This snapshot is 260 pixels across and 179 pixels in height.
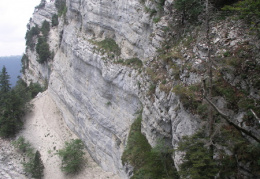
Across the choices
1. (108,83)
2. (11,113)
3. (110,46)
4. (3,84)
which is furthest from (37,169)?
(3,84)

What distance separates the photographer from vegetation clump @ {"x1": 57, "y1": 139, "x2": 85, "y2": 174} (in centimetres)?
2352

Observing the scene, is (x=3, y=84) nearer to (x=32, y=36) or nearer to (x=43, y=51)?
(x=43, y=51)

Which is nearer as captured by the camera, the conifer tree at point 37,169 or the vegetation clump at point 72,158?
the vegetation clump at point 72,158

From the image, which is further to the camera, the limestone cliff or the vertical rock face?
the vertical rock face

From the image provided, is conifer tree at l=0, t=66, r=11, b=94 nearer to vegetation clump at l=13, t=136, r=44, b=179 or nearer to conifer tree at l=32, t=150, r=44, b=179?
vegetation clump at l=13, t=136, r=44, b=179

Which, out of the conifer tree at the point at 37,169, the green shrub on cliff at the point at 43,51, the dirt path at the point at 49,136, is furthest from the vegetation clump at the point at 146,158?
the green shrub on cliff at the point at 43,51

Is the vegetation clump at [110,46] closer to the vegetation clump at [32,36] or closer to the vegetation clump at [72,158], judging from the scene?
the vegetation clump at [72,158]

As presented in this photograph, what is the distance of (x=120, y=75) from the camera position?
21594 mm

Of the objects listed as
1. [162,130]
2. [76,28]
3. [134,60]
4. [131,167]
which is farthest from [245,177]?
[76,28]

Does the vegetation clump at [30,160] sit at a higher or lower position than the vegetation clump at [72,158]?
lower

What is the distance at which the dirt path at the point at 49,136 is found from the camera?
79.4ft

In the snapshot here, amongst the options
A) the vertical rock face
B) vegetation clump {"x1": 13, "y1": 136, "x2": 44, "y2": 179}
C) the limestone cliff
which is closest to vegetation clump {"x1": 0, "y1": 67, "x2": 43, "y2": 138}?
vegetation clump {"x1": 13, "y1": 136, "x2": 44, "y2": 179}

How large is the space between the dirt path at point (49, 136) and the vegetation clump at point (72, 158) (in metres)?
0.75

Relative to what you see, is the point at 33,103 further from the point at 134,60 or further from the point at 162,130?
the point at 162,130
